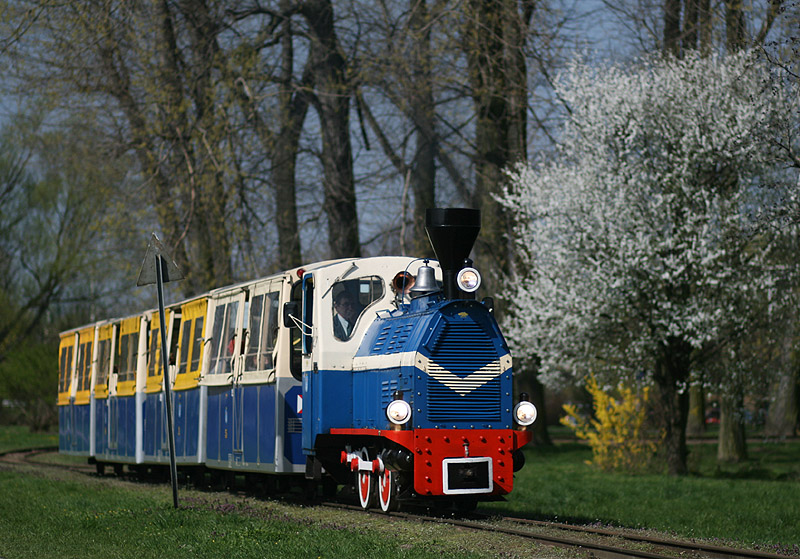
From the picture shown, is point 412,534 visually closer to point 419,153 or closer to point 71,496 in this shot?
point 71,496

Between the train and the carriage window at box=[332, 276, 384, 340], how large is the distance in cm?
1

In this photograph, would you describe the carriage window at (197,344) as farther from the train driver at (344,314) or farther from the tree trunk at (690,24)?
the tree trunk at (690,24)

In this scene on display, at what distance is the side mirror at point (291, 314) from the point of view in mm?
13633

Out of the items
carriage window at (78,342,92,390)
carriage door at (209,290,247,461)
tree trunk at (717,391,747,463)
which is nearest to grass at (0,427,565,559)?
→ carriage door at (209,290,247,461)

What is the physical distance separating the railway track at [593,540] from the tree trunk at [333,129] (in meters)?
14.4

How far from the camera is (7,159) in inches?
1817

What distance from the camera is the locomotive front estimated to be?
38.9ft

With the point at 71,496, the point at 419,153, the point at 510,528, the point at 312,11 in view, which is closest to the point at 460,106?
the point at 419,153

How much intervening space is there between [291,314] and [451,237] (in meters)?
2.49

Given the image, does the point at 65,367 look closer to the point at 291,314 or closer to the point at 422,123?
the point at 422,123

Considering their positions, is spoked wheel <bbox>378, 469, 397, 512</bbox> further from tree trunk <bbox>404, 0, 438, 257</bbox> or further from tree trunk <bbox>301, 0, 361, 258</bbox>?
tree trunk <bbox>301, 0, 361, 258</bbox>

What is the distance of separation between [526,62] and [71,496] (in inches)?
610

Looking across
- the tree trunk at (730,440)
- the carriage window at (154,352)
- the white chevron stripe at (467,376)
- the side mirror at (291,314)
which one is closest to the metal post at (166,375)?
the side mirror at (291,314)

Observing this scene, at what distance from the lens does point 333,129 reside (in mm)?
27172
